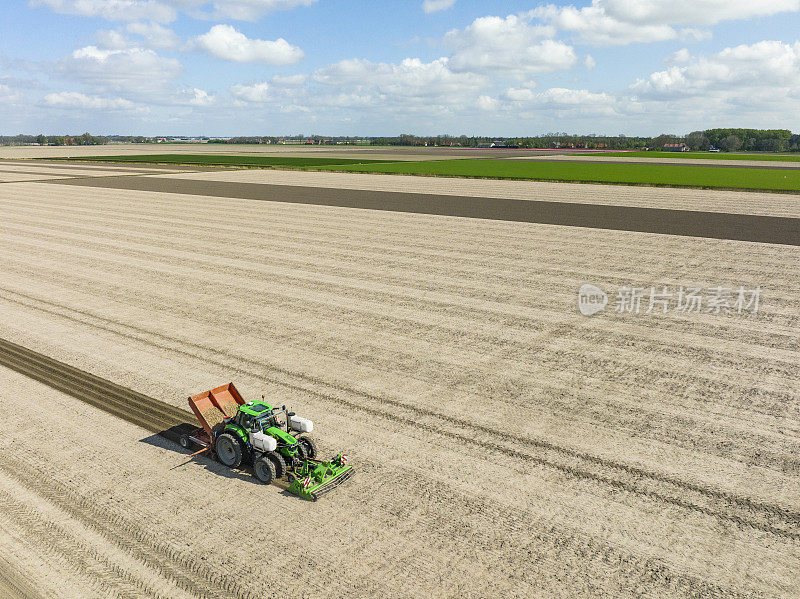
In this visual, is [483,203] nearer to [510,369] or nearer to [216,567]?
[510,369]

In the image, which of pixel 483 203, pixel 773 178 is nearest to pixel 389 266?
pixel 483 203

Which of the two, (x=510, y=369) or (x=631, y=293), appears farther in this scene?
(x=631, y=293)

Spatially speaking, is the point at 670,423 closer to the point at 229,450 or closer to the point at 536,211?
the point at 229,450

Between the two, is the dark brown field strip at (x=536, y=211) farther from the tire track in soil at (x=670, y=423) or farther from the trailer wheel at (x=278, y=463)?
the trailer wheel at (x=278, y=463)

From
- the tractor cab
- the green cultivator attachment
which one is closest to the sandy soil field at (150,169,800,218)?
the green cultivator attachment

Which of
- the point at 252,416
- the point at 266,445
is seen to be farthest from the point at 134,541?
the point at 252,416

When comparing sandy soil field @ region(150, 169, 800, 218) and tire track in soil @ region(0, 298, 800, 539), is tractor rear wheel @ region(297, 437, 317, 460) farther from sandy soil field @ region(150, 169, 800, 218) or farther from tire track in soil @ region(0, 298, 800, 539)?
sandy soil field @ region(150, 169, 800, 218)
